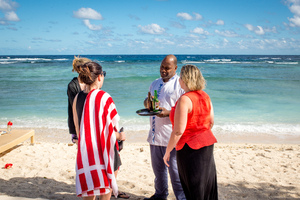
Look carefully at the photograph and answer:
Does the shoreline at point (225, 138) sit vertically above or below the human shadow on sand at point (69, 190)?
below

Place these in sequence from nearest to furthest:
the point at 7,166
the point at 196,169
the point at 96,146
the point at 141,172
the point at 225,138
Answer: the point at 96,146 < the point at 196,169 < the point at 141,172 < the point at 7,166 < the point at 225,138

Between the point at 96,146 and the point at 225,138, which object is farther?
the point at 225,138

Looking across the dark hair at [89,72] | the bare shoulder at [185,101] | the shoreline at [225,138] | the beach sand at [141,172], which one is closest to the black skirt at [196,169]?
the bare shoulder at [185,101]

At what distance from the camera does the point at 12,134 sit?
6.03 m

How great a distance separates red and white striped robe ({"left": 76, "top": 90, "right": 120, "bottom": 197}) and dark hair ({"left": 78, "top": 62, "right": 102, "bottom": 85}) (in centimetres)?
16

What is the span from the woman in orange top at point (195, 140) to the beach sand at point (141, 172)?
1404mm

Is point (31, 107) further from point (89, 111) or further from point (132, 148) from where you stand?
point (89, 111)

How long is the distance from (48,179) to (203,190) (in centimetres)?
308

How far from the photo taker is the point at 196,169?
2545 millimetres

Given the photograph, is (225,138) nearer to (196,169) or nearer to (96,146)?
(196,169)

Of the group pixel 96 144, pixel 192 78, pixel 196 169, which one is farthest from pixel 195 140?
pixel 96 144

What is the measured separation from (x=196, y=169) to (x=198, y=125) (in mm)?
432

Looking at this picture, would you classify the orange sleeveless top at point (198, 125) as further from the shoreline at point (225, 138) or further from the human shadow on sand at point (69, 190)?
the shoreline at point (225, 138)

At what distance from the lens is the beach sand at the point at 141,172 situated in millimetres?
4043
